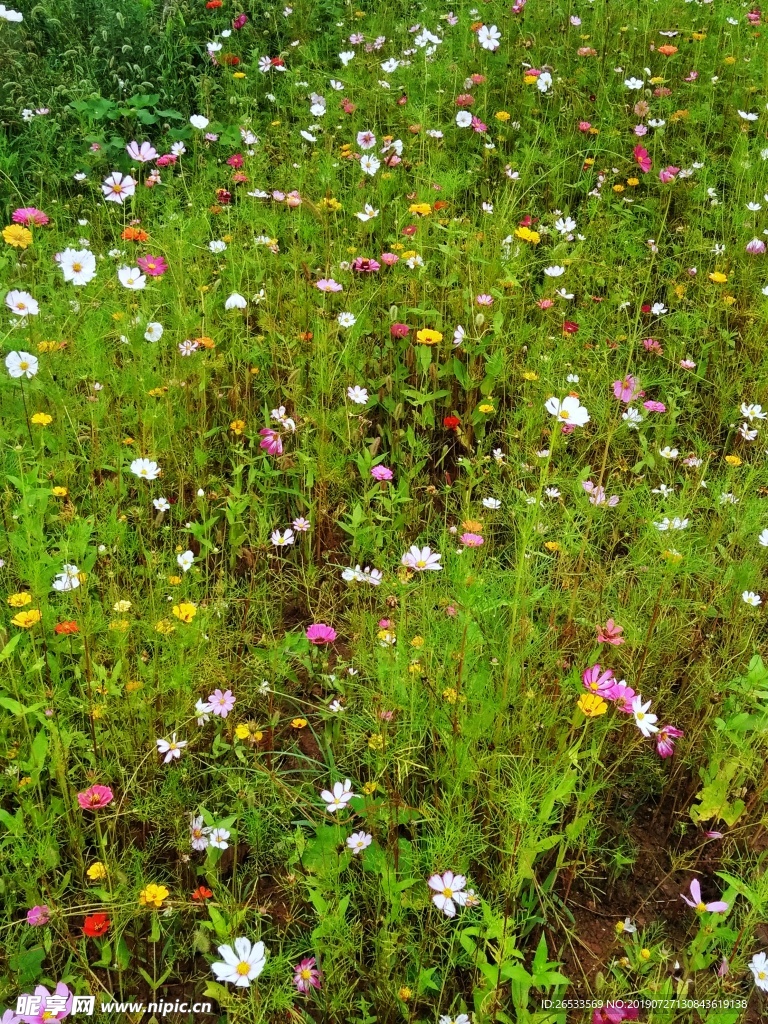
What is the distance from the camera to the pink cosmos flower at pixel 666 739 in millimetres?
1646

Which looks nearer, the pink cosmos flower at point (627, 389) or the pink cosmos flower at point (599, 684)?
the pink cosmos flower at point (599, 684)

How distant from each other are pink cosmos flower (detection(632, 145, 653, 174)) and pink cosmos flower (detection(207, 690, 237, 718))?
2831 mm

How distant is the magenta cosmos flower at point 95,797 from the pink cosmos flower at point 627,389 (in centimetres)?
166

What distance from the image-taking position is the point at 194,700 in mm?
1822

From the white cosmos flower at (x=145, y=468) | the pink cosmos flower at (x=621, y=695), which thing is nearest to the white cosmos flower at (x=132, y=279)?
the white cosmos flower at (x=145, y=468)

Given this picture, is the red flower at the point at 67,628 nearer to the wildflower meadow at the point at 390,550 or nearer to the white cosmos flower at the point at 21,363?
the wildflower meadow at the point at 390,550

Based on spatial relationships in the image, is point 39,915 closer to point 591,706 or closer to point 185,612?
point 185,612

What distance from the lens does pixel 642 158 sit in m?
3.50

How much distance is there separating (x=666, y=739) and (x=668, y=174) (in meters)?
2.51

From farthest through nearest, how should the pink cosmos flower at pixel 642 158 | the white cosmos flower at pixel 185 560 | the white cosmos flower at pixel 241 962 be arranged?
the pink cosmos flower at pixel 642 158 < the white cosmos flower at pixel 185 560 < the white cosmos flower at pixel 241 962

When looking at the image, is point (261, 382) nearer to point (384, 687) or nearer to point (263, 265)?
point (263, 265)

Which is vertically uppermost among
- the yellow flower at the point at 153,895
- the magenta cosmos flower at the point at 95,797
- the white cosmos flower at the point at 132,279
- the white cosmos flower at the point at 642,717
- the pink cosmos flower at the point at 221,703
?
the white cosmos flower at the point at 132,279

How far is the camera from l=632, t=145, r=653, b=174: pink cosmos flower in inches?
135

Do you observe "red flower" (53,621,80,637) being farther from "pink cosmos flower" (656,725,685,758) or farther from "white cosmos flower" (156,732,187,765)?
"pink cosmos flower" (656,725,685,758)
